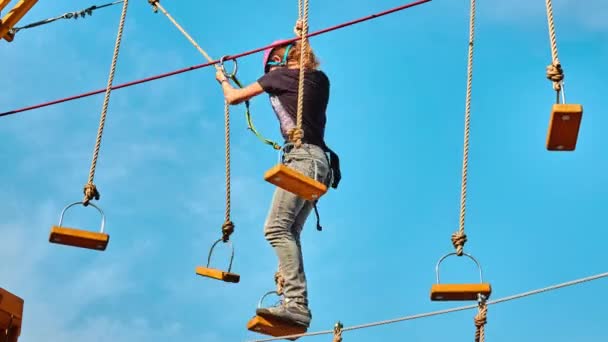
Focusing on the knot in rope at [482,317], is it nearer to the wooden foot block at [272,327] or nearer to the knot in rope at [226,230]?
the wooden foot block at [272,327]

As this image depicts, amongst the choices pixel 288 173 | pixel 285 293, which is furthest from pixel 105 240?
pixel 288 173

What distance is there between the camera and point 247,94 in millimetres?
6648

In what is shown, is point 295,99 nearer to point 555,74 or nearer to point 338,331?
Answer: point 338,331

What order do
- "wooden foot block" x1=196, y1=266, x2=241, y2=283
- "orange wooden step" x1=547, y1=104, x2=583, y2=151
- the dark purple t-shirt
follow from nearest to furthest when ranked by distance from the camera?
"orange wooden step" x1=547, y1=104, x2=583, y2=151 < the dark purple t-shirt < "wooden foot block" x1=196, y1=266, x2=241, y2=283

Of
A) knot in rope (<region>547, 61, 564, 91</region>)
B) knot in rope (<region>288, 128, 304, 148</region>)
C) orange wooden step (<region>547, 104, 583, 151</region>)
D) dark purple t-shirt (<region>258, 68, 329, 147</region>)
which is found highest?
dark purple t-shirt (<region>258, 68, 329, 147</region>)

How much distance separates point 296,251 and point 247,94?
3.18 ft

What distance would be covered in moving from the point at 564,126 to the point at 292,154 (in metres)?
1.60

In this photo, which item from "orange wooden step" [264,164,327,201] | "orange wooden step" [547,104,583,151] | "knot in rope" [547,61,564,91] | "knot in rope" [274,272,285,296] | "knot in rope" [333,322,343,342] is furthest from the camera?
"knot in rope" [274,272,285,296]

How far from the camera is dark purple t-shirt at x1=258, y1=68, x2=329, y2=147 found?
652cm

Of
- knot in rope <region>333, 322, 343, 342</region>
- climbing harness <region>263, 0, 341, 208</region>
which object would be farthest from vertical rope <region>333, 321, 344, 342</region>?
climbing harness <region>263, 0, 341, 208</region>

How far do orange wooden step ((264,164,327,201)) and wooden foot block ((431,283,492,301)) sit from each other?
776mm

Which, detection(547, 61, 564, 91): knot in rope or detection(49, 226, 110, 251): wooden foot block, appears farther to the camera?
detection(49, 226, 110, 251): wooden foot block

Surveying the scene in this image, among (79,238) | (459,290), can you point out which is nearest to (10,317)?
(79,238)

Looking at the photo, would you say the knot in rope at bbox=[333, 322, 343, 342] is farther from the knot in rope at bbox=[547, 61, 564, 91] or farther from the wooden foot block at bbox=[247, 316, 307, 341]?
the knot in rope at bbox=[547, 61, 564, 91]
